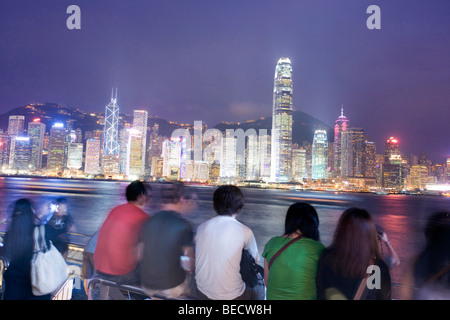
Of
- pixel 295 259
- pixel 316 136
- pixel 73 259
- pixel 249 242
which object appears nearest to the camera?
pixel 295 259

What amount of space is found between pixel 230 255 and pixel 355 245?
31.4 inches

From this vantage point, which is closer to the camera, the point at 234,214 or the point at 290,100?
the point at 234,214

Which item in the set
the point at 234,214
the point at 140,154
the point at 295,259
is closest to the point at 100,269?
the point at 234,214

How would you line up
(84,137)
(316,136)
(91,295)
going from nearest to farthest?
(91,295) < (84,137) < (316,136)

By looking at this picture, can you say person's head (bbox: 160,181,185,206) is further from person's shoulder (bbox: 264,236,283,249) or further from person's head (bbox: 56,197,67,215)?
person's head (bbox: 56,197,67,215)

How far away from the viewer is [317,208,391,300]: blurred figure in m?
1.75

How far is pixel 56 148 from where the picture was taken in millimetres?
81438

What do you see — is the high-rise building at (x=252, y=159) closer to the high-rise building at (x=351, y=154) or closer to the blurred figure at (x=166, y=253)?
the high-rise building at (x=351, y=154)

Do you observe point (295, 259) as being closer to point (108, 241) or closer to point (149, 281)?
point (149, 281)

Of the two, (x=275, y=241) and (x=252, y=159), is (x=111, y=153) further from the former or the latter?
(x=275, y=241)

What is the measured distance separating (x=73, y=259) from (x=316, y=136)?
139 metres

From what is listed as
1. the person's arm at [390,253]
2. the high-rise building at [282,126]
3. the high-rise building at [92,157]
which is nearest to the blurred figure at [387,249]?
the person's arm at [390,253]

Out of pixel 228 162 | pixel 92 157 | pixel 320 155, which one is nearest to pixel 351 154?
pixel 320 155

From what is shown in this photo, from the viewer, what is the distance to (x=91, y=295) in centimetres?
264
